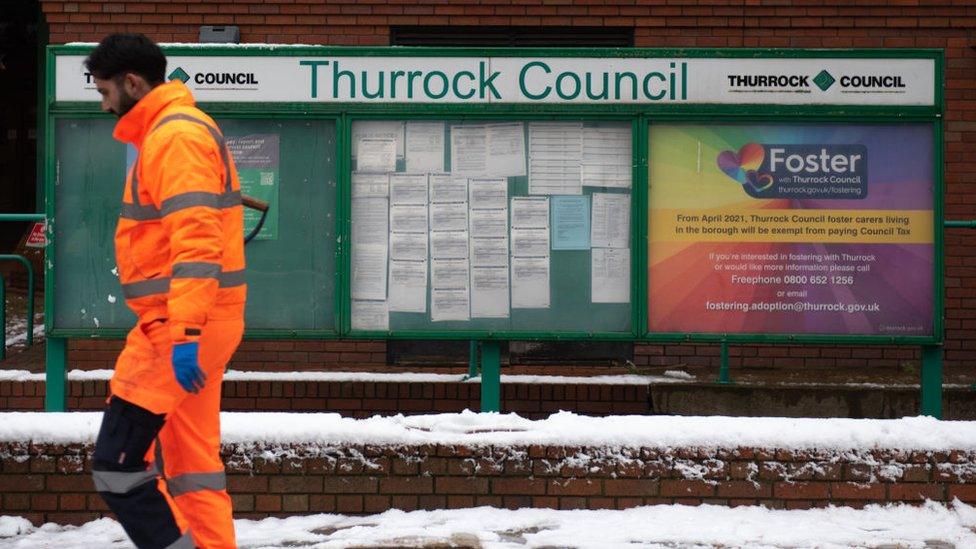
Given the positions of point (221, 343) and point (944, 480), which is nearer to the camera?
point (221, 343)

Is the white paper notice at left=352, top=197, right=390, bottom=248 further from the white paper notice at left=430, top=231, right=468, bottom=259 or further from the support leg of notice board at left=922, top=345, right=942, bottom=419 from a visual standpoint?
the support leg of notice board at left=922, top=345, right=942, bottom=419

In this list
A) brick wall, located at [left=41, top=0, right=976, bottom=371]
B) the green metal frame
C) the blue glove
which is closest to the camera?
the blue glove

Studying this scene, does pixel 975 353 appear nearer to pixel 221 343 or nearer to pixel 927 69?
pixel 927 69

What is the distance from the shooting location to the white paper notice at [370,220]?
6.86m

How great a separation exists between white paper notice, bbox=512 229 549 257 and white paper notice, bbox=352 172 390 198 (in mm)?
712

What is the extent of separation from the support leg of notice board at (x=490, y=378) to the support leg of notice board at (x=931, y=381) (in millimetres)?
2250

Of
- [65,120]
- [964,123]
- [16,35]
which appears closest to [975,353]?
[964,123]

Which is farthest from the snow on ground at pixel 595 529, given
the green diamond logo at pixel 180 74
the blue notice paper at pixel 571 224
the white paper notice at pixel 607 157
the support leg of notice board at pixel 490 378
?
the green diamond logo at pixel 180 74

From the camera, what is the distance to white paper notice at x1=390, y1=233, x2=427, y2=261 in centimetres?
684

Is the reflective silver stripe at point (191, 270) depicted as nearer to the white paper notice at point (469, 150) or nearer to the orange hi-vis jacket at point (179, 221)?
the orange hi-vis jacket at point (179, 221)

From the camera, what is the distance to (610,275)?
22.5ft

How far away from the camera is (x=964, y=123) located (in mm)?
10094

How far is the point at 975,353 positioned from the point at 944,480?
4658 millimetres

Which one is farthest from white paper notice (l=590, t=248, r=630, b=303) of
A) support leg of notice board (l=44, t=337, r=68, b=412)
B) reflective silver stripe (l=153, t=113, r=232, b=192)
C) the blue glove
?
the blue glove
